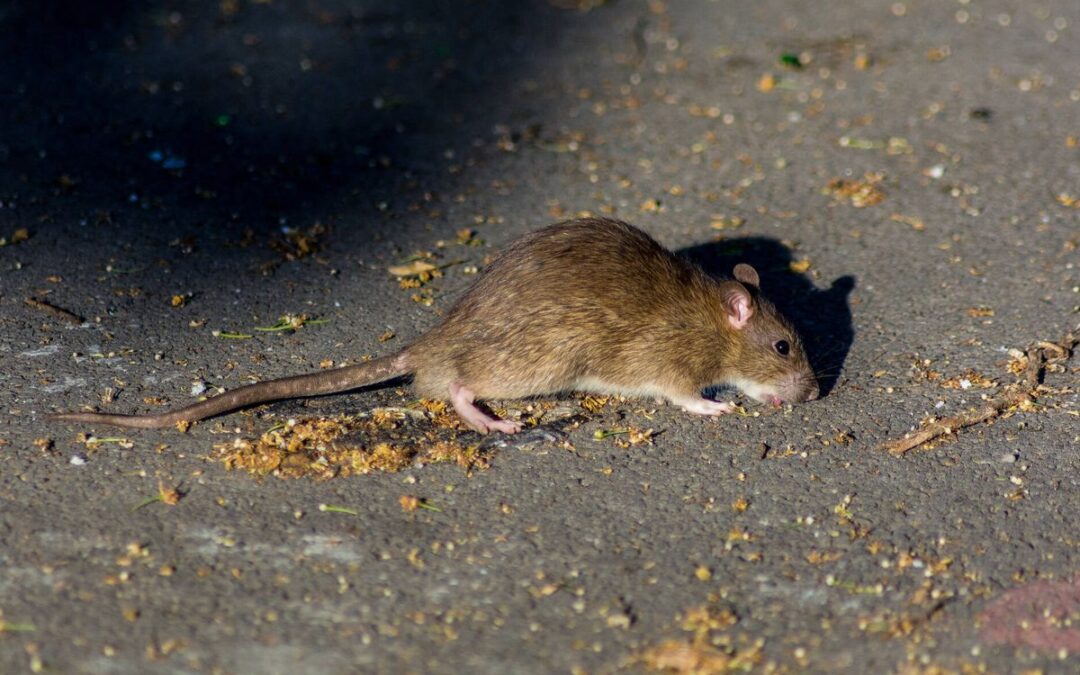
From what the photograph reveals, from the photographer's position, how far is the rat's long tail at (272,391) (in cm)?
463

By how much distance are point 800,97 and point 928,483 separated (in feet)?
13.9

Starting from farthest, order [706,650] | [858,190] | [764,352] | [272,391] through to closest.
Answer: [858,190] < [764,352] < [272,391] < [706,650]

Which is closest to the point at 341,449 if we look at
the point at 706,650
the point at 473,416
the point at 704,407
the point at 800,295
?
the point at 473,416

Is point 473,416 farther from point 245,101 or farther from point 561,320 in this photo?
point 245,101

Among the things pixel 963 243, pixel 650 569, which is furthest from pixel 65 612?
pixel 963 243

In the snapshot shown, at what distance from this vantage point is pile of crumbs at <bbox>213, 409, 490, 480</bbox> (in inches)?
176

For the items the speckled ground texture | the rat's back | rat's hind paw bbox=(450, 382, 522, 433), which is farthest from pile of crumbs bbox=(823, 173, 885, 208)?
rat's hind paw bbox=(450, 382, 522, 433)

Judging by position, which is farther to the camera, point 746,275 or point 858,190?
point 858,190

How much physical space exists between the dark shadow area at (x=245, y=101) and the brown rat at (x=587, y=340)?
177cm

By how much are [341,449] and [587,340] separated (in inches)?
42.7

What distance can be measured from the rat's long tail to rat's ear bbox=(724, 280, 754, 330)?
1.38m

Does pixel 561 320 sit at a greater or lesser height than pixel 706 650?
greater

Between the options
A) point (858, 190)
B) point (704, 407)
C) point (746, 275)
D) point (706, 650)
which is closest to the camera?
point (706, 650)

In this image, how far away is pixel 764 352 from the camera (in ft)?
17.0
